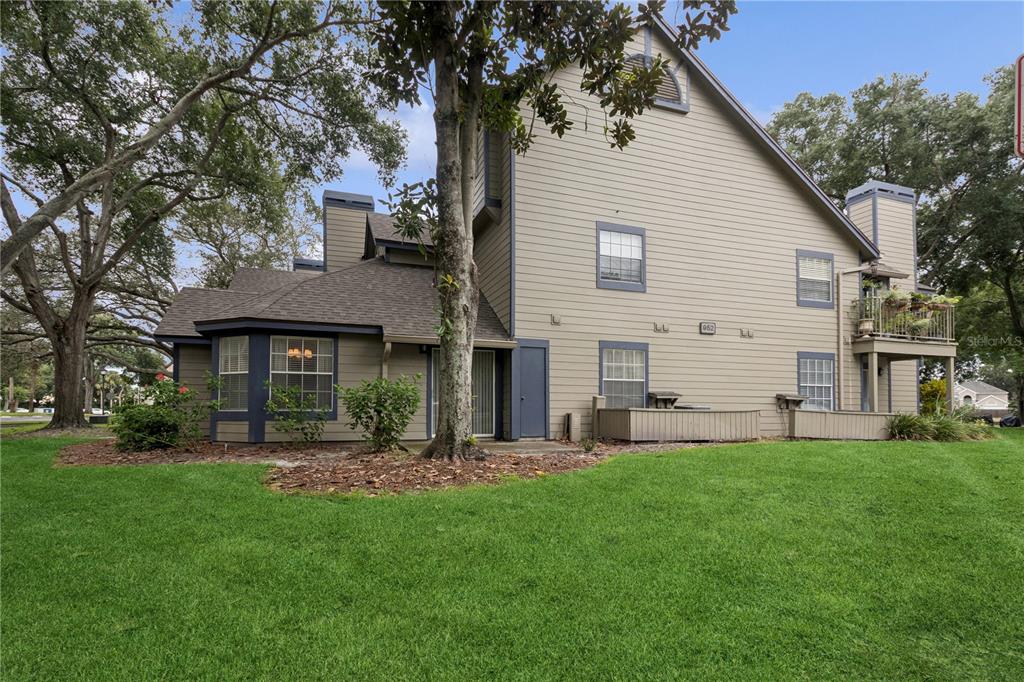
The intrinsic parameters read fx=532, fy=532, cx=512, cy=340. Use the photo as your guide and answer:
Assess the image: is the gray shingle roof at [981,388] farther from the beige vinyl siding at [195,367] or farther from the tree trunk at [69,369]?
the tree trunk at [69,369]

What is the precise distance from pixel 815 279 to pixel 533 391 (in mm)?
8184

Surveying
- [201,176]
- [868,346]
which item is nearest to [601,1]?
[868,346]

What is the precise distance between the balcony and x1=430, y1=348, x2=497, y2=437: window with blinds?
945 cm

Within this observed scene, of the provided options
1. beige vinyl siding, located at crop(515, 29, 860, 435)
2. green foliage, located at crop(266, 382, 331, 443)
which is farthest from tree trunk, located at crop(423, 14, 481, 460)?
green foliage, located at crop(266, 382, 331, 443)

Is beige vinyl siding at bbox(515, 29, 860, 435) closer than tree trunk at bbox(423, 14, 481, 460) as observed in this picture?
No

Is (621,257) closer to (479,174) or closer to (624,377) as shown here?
(624,377)

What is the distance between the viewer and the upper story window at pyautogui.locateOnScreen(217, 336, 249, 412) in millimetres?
10672

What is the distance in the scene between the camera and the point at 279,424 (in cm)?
1029

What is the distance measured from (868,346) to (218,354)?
49.4 feet

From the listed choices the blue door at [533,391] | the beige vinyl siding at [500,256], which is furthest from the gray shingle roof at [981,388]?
the beige vinyl siding at [500,256]

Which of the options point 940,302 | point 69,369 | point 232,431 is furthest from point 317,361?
point 940,302

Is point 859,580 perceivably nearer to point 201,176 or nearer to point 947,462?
point 947,462

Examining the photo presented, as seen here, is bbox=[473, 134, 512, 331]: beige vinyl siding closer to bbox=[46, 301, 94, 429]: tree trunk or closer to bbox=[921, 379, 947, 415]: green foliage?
bbox=[46, 301, 94, 429]: tree trunk

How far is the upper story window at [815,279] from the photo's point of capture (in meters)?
13.5
